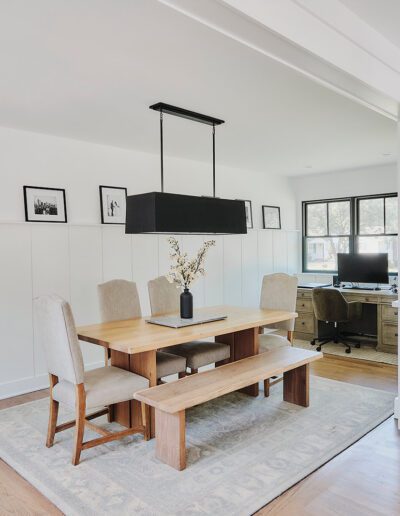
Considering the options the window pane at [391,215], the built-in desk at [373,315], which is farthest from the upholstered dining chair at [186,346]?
the window pane at [391,215]

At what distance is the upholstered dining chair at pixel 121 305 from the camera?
143 inches

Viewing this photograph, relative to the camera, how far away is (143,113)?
3623mm

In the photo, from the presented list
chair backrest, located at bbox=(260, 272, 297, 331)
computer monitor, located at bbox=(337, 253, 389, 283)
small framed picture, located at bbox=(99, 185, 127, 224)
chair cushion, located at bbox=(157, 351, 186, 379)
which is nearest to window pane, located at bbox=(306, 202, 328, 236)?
computer monitor, located at bbox=(337, 253, 389, 283)

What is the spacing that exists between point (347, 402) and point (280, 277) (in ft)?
4.49

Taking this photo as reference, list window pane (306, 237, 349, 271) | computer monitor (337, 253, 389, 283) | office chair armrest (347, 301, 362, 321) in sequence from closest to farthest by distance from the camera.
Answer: office chair armrest (347, 301, 362, 321) < computer monitor (337, 253, 389, 283) < window pane (306, 237, 349, 271)

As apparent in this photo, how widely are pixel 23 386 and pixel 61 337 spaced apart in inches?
70.2

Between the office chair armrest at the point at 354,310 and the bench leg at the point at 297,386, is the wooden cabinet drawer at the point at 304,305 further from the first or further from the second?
the bench leg at the point at 297,386

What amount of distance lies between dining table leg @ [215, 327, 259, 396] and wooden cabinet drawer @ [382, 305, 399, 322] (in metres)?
2.29

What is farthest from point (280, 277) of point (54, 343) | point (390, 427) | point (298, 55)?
point (298, 55)

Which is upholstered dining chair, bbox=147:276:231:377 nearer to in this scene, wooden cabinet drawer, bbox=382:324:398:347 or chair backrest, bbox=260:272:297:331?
chair backrest, bbox=260:272:297:331

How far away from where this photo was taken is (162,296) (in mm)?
4398

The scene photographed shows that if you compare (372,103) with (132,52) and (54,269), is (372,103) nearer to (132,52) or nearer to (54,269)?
(132,52)

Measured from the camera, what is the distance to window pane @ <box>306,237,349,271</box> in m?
A: 6.77

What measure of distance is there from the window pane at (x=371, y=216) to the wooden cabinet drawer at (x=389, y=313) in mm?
1375
